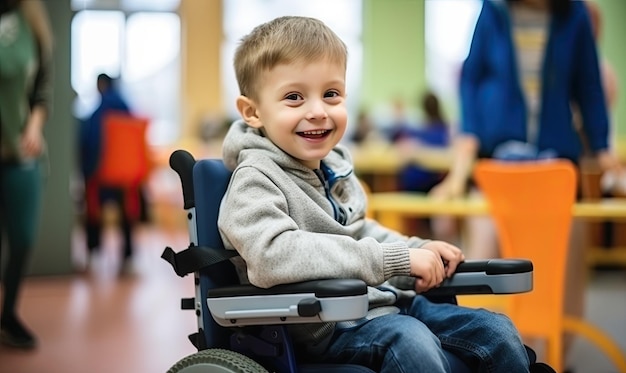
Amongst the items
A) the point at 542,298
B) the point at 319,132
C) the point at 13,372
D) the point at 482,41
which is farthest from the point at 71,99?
the point at 319,132

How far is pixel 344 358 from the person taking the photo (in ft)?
5.10

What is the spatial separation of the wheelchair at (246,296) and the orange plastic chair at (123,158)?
445 centimetres

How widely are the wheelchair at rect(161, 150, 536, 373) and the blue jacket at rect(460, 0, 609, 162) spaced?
45.9 inches

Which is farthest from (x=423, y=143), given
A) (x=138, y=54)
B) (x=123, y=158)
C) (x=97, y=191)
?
(x=138, y=54)

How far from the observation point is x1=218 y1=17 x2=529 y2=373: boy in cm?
148

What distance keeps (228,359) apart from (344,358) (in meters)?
0.21

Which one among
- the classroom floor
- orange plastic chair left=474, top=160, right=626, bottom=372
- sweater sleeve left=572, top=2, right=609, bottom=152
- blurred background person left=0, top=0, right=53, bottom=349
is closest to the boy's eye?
orange plastic chair left=474, top=160, right=626, bottom=372

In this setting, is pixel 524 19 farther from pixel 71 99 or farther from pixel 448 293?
pixel 71 99

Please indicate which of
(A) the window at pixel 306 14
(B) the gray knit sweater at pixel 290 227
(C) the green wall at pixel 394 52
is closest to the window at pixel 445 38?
(C) the green wall at pixel 394 52

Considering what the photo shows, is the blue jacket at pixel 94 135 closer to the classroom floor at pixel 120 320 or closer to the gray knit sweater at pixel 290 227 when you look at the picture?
the classroom floor at pixel 120 320

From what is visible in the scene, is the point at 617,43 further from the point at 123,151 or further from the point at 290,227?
the point at 290,227

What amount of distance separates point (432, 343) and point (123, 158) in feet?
16.1

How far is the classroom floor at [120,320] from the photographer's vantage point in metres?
3.23

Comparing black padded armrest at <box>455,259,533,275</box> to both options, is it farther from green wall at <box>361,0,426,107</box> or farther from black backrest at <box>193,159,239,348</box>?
green wall at <box>361,0,426,107</box>
